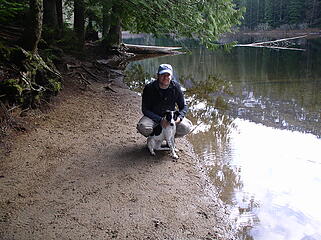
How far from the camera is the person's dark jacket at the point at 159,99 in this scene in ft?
17.7

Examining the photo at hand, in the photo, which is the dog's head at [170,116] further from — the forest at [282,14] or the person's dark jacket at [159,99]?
the forest at [282,14]

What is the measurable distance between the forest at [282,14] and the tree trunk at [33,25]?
59.6 meters

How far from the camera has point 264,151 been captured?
271 inches

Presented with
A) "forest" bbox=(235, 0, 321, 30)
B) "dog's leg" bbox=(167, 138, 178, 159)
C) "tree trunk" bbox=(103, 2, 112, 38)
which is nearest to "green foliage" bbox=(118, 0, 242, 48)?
"tree trunk" bbox=(103, 2, 112, 38)

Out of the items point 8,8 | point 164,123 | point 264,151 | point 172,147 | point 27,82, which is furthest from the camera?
point 27,82

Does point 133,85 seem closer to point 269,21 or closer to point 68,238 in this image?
point 68,238

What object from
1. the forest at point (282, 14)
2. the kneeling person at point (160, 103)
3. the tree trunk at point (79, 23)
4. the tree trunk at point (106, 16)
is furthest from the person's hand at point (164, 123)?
the forest at point (282, 14)

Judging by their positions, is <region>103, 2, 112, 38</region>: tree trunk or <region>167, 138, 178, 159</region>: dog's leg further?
<region>103, 2, 112, 38</region>: tree trunk

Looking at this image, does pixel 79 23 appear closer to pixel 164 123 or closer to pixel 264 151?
pixel 264 151

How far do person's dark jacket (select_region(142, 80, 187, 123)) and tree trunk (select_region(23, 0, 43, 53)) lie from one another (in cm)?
360

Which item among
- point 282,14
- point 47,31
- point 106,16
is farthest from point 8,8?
point 282,14

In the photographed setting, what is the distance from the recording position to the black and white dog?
5242 mm

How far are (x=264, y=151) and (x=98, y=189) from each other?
390cm

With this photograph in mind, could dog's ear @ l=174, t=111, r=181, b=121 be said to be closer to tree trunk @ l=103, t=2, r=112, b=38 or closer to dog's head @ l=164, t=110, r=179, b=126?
dog's head @ l=164, t=110, r=179, b=126
